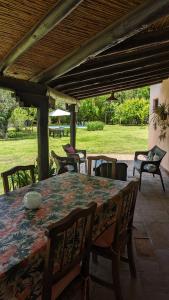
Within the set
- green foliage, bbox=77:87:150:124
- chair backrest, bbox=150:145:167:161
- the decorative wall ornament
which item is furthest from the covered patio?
green foliage, bbox=77:87:150:124

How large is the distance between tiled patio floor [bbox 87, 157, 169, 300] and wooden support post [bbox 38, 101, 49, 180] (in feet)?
5.11

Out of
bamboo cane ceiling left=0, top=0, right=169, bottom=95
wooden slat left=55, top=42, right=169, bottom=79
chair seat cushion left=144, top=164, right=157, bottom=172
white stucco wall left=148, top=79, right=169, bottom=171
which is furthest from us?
white stucco wall left=148, top=79, right=169, bottom=171

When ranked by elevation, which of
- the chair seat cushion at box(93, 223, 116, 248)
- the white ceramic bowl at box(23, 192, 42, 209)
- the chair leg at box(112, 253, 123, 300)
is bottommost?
the chair leg at box(112, 253, 123, 300)

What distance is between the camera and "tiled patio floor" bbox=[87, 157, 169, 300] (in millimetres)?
2291

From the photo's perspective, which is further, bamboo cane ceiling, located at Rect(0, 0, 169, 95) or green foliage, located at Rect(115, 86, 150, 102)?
green foliage, located at Rect(115, 86, 150, 102)

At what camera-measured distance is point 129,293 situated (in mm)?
2277

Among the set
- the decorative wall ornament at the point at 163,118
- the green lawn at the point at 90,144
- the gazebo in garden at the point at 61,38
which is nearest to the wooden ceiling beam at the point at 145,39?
the gazebo in garden at the point at 61,38

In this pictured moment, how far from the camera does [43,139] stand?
3926 mm

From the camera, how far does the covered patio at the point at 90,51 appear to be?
1.82m

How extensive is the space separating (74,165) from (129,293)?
3196 millimetres

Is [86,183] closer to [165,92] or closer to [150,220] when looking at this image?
[150,220]

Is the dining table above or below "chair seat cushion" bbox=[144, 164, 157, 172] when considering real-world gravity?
above

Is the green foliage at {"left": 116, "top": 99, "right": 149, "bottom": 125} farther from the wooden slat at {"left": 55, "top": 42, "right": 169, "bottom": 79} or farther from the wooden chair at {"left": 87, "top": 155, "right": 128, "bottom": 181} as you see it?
the wooden slat at {"left": 55, "top": 42, "right": 169, "bottom": 79}

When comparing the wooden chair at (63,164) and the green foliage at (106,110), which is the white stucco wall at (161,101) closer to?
→ the wooden chair at (63,164)
